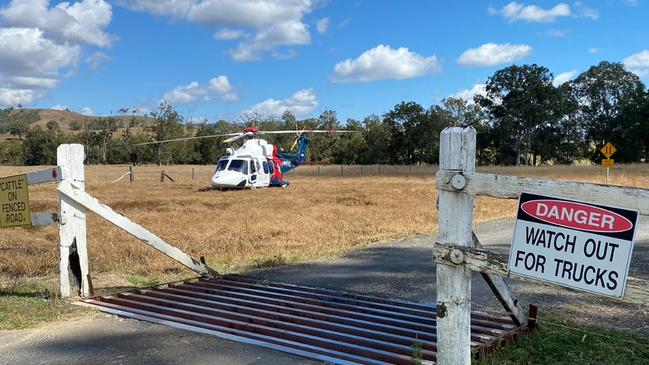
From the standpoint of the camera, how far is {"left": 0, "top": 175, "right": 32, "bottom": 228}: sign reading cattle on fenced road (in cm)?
639

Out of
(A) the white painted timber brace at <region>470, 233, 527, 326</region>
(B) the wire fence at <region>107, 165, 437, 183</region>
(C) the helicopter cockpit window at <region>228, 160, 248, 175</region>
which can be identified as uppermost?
(C) the helicopter cockpit window at <region>228, 160, 248, 175</region>

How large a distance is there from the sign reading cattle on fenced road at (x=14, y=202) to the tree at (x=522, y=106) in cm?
8246

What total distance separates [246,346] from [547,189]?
9.12 feet

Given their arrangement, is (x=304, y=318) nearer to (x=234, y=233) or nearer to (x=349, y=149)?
(x=234, y=233)

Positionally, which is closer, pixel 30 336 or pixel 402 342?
pixel 402 342

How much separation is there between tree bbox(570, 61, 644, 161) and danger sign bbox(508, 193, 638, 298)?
90.0 metres

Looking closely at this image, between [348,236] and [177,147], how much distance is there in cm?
8989

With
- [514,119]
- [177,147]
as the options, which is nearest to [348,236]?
[514,119]

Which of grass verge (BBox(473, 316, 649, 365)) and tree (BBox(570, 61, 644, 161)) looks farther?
tree (BBox(570, 61, 644, 161))

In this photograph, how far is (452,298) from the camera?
332cm

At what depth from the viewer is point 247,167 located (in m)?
30.9

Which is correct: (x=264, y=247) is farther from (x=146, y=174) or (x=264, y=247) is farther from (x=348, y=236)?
(x=146, y=174)

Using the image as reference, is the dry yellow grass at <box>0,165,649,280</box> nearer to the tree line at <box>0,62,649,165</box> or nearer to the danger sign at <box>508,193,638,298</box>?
the danger sign at <box>508,193,638,298</box>

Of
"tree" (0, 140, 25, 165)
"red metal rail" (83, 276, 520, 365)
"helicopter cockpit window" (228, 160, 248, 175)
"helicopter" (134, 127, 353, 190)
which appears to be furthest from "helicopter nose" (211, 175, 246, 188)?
"tree" (0, 140, 25, 165)
